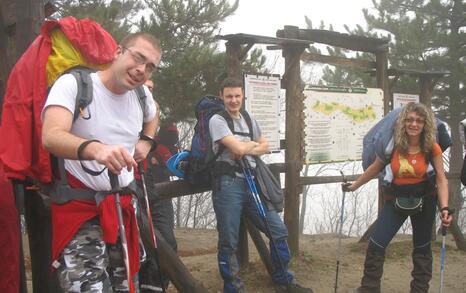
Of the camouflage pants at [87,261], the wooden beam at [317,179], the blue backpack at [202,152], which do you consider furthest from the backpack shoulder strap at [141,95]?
the wooden beam at [317,179]

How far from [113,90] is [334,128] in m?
4.43

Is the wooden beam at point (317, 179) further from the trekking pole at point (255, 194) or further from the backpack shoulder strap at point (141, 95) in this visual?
the backpack shoulder strap at point (141, 95)

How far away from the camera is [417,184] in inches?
180

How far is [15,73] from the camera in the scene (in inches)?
107

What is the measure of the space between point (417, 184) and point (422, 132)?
1.55 ft

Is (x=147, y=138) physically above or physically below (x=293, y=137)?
above

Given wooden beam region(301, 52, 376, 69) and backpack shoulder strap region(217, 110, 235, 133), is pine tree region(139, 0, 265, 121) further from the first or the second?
backpack shoulder strap region(217, 110, 235, 133)

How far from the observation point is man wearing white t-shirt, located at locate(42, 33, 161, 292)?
2434 millimetres

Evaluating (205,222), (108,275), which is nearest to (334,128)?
(108,275)

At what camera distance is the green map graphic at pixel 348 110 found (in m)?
6.39

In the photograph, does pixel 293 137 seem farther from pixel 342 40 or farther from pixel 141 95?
pixel 141 95

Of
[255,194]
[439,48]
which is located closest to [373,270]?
[255,194]

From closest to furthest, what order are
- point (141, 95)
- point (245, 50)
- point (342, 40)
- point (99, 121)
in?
1. point (99, 121)
2. point (141, 95)
3. point (245, 50)
4. point (342, 40)

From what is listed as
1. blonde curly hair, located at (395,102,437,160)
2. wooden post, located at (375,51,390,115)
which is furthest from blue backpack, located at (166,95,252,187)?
wooden post, located at (375,51,390,115)
